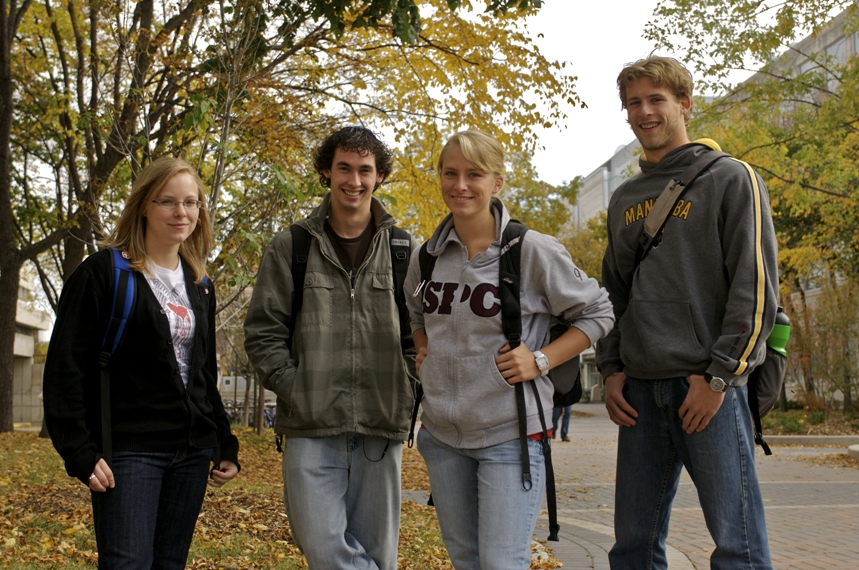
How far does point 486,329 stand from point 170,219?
1.29 metres

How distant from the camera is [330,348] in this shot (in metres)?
3.51

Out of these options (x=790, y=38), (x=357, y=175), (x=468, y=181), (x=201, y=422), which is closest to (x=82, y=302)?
(x=201, y=422)

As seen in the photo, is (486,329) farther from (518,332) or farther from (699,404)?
(699,404)

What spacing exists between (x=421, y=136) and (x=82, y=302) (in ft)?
38.0

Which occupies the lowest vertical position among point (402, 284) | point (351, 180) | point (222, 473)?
point (222, 473)

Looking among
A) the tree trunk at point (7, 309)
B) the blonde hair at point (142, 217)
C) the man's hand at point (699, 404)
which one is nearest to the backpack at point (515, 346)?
the man's hand at point (699, 404)

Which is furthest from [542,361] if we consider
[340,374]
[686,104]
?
[686,104]

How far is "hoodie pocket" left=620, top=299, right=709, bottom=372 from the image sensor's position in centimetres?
319

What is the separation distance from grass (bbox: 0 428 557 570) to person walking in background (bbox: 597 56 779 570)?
2.87 meters

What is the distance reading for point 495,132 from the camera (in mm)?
12578

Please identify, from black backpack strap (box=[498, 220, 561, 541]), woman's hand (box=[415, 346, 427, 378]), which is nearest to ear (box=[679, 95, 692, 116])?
black backpack strap (box=[498, 220, 561, 541])

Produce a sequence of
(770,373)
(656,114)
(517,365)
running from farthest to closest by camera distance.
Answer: (656,114)
(770,373)
(517,365)

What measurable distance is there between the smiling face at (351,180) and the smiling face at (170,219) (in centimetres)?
61

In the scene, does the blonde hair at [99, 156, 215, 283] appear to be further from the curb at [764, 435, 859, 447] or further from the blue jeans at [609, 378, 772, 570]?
the curb at [764, 435, 859, 447]
